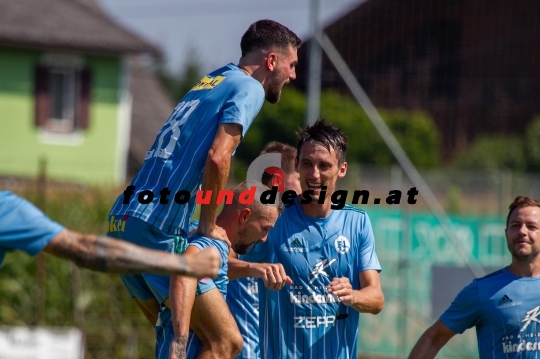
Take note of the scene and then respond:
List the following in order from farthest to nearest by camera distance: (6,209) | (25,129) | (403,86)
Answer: (25,129)
(403,86)
(6,209)

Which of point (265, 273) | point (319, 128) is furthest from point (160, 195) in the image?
point (319, 128)

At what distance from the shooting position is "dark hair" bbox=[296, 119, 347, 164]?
596 cm

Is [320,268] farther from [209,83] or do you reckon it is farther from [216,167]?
[209,83]

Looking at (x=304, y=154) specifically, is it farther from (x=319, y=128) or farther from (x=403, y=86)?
(x=403, y=86)

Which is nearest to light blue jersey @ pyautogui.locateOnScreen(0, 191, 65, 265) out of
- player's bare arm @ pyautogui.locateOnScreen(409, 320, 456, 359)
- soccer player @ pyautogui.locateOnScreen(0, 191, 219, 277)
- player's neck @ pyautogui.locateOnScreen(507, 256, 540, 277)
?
soccer player @ pyautogui.locateOnScreen(0, 191, 219, 277)

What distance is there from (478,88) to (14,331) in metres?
6.73

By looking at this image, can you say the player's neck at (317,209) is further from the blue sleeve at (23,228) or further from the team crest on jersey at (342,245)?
the blue sleeve at (23,228)

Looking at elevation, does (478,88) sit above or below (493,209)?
above

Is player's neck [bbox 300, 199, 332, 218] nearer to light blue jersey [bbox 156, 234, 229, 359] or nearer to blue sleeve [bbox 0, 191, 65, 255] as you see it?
light blue jersey [bbox 156, 234, 229, 359]

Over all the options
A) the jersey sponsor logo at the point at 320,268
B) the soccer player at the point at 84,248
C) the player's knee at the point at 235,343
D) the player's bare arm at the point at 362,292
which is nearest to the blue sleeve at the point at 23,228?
the soccer player at the point at 84,248

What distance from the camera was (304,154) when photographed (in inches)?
235

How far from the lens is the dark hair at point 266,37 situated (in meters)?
5.87

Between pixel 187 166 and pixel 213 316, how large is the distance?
0.87 m

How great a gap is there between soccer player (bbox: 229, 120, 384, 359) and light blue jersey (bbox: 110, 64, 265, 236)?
59 centimetres
